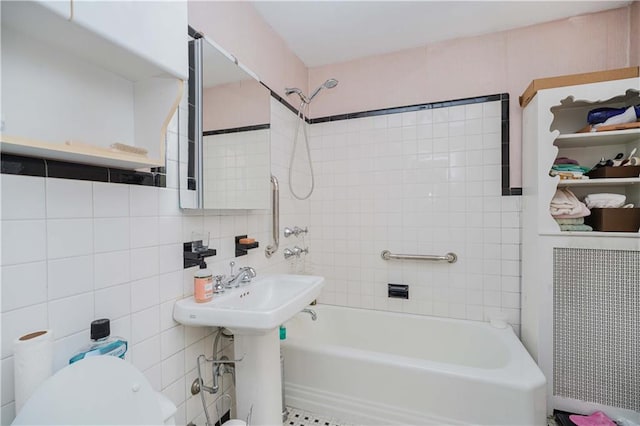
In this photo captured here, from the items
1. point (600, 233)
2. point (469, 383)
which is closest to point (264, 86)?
point (469, 383)

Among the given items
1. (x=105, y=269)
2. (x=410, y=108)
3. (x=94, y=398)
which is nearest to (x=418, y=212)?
(x=410, y=108)

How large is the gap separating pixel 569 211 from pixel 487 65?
1122 millimetres

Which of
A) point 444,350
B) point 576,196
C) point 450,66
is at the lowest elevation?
point 444,350

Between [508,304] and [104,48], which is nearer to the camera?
[104,48]

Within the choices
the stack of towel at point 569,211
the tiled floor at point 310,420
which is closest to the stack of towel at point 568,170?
the stack of towel at point 569,211

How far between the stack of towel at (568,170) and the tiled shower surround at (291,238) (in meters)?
0.33

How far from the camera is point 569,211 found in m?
1.64

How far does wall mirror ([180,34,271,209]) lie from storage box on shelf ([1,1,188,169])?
32 centimetres

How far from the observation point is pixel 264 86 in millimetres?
1801

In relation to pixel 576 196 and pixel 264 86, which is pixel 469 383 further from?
pixel 264 86

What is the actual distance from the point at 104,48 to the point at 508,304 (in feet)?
8.11

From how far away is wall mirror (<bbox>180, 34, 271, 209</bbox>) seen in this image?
4.30ft

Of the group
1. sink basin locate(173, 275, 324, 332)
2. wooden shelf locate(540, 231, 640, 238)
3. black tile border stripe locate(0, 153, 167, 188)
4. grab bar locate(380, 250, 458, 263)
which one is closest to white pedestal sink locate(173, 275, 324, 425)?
sink basin locate(173, 275, 324, 332)

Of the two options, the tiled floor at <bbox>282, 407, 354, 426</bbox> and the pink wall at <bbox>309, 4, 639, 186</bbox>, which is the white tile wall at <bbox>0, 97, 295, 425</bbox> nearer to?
the tiled floor at <bbox>282, 407, 354, 426</bbox>
